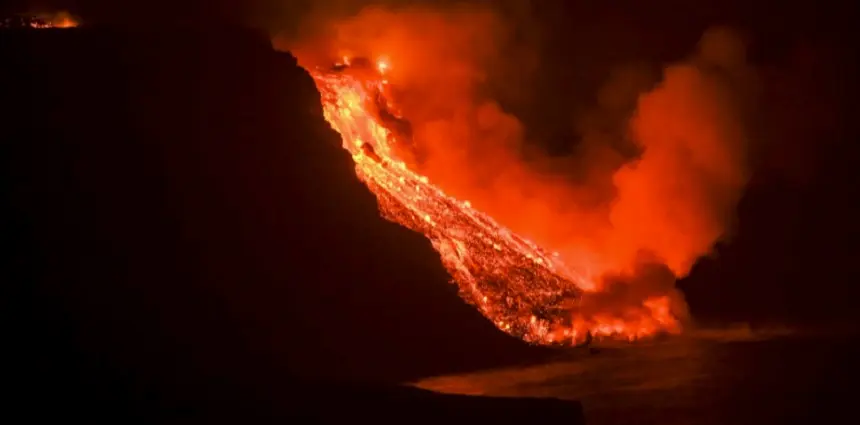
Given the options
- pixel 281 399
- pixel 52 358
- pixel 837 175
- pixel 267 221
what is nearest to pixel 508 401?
pixel 281 399

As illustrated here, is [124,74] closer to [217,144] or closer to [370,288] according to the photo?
[217,144]

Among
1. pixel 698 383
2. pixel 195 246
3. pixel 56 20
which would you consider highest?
pixel 56 20

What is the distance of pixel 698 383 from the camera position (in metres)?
23.7

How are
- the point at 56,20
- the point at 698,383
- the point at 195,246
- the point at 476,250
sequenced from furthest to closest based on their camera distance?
the point at 476,250, the point at 56,20, the point at 698,383, the point at 195,246

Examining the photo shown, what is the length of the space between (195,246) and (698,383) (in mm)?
11937

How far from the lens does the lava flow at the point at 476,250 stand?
30094 mm

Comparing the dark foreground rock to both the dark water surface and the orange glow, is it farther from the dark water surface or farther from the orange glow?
the dark water surface

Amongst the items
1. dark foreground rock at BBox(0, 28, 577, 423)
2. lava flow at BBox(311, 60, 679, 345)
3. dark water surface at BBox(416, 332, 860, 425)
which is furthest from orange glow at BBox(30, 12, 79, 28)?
dark water surface at BBox(416, 332, 860, 425)

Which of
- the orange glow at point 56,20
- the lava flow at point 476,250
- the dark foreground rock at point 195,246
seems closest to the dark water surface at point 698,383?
the lava flow at point 476,250

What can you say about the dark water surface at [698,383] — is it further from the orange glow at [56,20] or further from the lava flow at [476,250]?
the orange glow at [56,20]

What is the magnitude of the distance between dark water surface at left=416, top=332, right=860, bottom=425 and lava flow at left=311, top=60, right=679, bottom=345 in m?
1.85

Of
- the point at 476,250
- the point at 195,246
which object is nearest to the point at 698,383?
the point at 476,250

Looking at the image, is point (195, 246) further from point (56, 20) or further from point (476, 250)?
point (476, 250)

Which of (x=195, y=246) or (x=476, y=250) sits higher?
(x=476, y=250)
